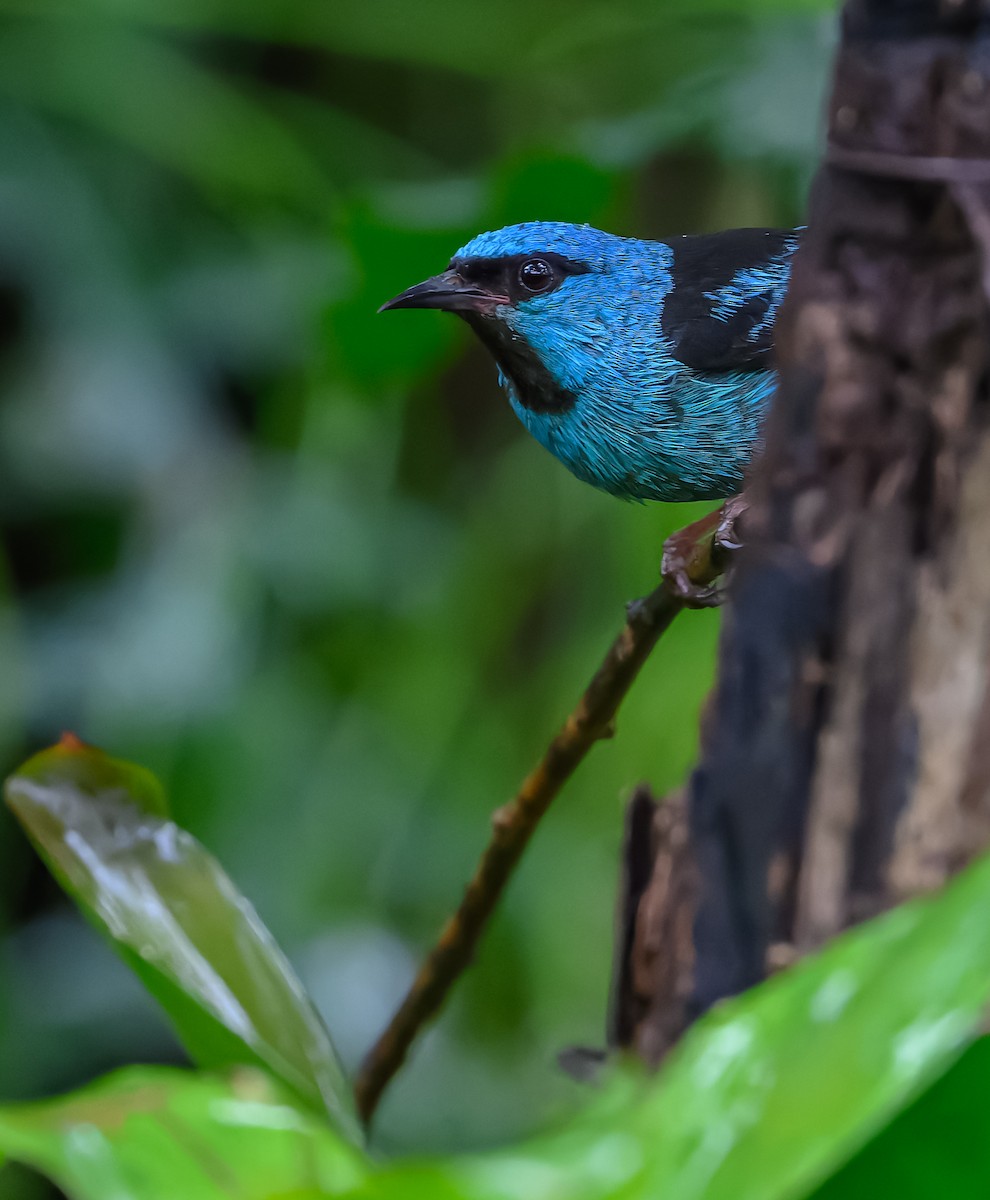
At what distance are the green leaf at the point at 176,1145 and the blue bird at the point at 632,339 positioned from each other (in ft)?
4.46

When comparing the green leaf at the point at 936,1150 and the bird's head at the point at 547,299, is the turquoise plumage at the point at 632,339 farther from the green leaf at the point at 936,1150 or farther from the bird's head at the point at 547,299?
the green leaf at the point at 936,1150

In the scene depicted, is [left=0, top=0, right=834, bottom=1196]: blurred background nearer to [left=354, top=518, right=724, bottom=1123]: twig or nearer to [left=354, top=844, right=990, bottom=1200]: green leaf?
[left=354, top=518, right=724, bottom=1123]: twig

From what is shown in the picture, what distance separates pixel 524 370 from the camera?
2.17 metres

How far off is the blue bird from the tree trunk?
1.03 meters

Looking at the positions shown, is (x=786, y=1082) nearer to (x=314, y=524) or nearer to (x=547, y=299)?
(x=547, y=299)

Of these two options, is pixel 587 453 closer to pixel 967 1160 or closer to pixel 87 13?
pixel 967 1160

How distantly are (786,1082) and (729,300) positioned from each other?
150cm

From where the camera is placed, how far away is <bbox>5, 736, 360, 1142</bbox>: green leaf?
1.12 meters

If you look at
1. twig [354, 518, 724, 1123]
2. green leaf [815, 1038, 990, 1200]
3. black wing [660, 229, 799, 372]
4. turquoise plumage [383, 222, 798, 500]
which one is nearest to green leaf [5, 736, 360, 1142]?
twig [354, 518, 724, 1123]

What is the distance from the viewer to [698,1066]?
70 cm

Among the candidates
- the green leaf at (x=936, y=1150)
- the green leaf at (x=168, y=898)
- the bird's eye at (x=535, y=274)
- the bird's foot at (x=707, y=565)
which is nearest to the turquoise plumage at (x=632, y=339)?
the bird's eye at (x=535, y=274)

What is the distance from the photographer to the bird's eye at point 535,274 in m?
2.15

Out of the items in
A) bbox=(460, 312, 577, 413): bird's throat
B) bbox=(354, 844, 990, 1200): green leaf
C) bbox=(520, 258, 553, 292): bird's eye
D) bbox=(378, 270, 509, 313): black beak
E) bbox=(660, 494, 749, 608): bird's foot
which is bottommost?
bbox=(354, 844, 990, 1200): green leaf

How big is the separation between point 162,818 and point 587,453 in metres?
1.06
